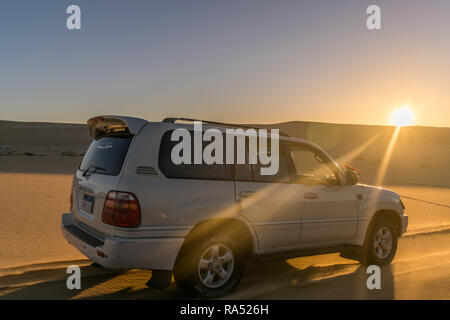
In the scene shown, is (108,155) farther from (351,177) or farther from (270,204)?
(351,177)

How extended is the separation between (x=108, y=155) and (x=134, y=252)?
1175 millimetres

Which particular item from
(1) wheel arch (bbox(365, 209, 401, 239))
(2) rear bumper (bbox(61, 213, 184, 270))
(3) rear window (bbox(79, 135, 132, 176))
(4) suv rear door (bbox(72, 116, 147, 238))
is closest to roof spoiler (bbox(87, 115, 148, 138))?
(4) suv rear door (bbox(72, 116, 147, 238))

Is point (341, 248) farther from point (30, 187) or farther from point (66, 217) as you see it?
point (30, 187)

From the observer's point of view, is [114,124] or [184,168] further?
[114,124]

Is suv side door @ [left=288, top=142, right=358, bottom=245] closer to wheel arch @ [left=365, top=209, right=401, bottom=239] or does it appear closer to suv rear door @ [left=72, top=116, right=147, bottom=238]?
wheel arch @ [left=365, top=209, right=401, bottom=239]

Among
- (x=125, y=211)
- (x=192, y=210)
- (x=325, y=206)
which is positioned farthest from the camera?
(x=325, y=206)

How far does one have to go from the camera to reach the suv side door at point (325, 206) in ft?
16.2

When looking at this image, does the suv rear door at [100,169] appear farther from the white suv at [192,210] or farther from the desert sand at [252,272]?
the desert sand at [252,272]

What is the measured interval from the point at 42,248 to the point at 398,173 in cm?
2867

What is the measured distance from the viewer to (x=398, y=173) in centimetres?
2972

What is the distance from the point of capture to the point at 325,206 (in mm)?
5078

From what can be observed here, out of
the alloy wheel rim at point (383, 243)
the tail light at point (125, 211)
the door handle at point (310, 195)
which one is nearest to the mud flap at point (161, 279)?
the tail light at point (125, 211)

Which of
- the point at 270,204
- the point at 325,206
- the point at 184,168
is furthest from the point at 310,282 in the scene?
the point at 184,168
